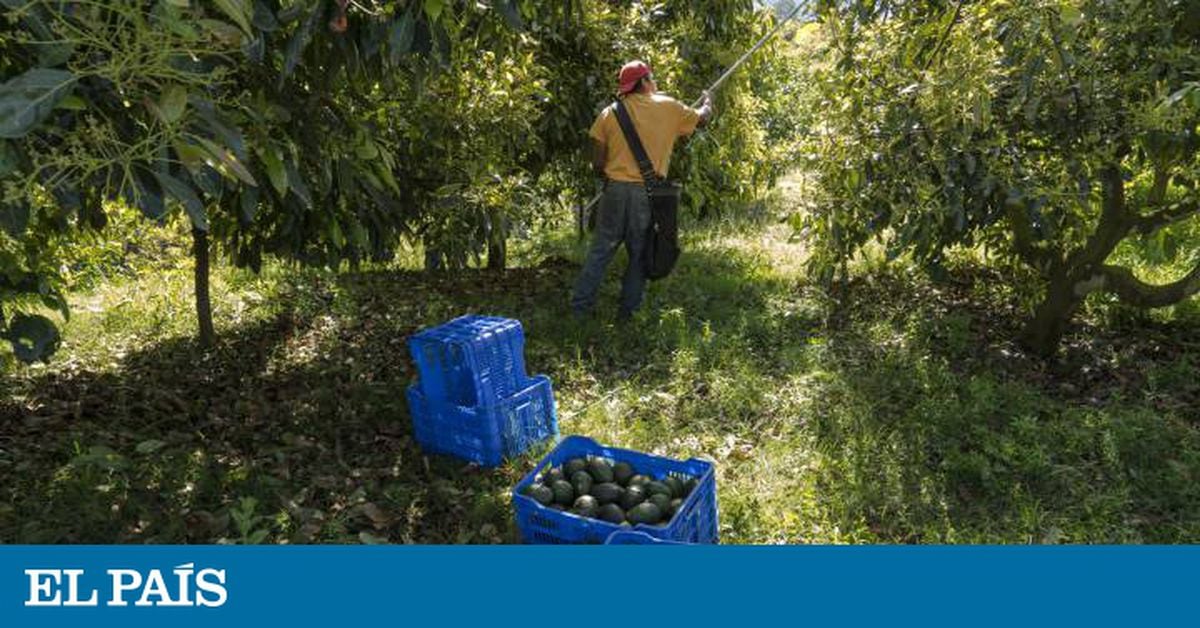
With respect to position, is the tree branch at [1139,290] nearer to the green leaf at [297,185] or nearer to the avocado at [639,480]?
the avocado at [639,480]

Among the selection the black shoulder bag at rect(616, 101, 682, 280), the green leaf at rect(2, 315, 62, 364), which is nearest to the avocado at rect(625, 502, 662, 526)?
the green leaf at rect(2, 315, 62, 364)

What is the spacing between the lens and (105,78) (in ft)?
6.26

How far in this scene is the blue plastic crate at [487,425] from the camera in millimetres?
3557

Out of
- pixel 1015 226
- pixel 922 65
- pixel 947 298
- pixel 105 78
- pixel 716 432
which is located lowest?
A: pixel 716 432

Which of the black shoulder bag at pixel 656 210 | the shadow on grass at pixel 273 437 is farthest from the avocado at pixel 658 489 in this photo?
the black shoulder bag at pixel 656 210

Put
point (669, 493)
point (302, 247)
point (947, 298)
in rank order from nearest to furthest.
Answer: point (669, 493)
point (302, 247)
point (947, 298)

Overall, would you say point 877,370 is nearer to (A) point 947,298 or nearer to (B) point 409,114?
(A) point 947,298

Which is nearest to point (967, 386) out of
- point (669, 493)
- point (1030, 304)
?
point (1030, 304)

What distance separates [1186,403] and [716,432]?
2389mm

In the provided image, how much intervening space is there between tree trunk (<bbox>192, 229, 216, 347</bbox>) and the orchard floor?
16 centimetres

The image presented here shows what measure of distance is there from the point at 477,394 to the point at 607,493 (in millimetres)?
876

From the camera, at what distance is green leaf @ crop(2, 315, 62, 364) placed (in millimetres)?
2791

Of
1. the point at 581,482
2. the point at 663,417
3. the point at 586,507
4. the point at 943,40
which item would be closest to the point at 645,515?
the point at 586,507

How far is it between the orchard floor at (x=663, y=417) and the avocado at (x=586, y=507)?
449 millimetres
